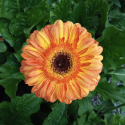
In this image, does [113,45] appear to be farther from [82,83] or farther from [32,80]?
[32,80]

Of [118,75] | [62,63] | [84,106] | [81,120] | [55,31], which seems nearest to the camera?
[55,31]

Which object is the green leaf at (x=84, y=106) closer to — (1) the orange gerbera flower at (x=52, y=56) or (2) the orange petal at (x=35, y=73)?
(1) the orange gerbera flower at (x=52, y=56)

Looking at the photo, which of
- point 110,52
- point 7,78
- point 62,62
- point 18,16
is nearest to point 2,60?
point 7,78

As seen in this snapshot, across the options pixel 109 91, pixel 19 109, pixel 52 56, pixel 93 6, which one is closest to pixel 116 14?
pixel 93 6

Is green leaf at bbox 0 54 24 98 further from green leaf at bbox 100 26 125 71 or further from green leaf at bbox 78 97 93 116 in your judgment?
green leaf at bbox 100 26 125 71

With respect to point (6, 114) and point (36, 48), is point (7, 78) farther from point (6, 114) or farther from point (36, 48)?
point (36, 48)

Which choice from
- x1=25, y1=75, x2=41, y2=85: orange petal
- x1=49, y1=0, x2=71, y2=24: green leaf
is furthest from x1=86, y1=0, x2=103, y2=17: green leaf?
x1=25, y1=75, x2=41, y2=85: orange petal
